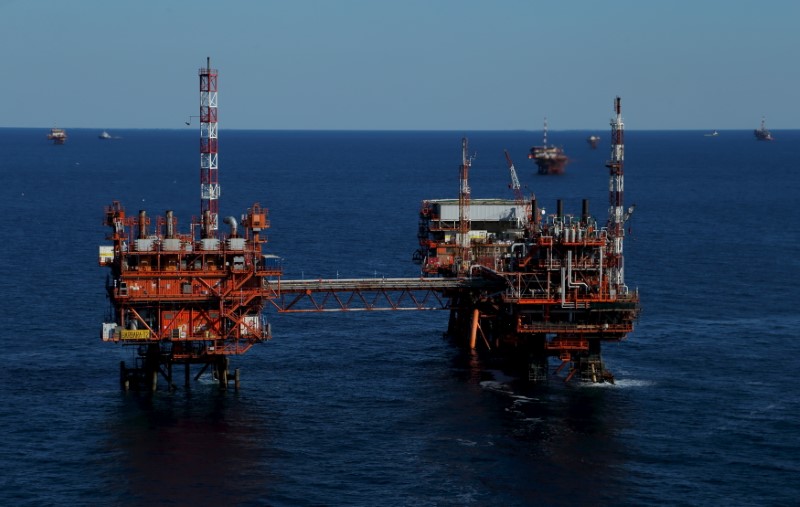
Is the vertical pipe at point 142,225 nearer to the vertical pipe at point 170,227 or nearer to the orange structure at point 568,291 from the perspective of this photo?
the vertical pipe at point 170,227

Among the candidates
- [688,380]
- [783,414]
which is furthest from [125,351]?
[783,414]

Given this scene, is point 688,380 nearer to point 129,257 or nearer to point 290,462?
point 290,462

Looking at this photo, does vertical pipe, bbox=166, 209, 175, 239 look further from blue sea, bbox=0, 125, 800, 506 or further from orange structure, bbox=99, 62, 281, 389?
blue sea, bbox=0, 125, 800, 506

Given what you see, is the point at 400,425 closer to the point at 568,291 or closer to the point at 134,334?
the point at 568,291

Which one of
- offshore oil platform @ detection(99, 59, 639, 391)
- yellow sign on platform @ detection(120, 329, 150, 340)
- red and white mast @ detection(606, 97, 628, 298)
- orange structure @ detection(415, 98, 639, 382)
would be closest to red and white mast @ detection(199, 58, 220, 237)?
offshore oil platform @ detection(99, 59, 639, 391)
